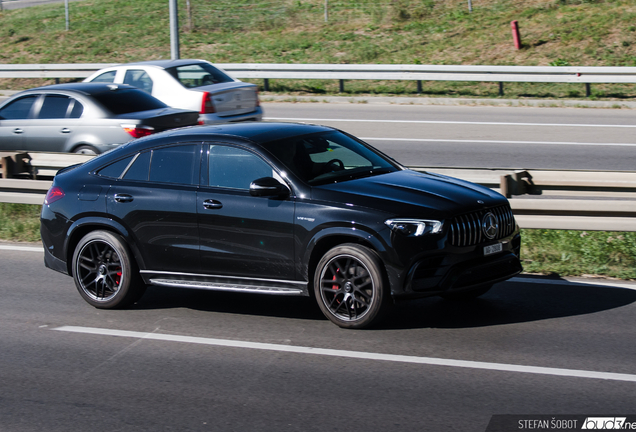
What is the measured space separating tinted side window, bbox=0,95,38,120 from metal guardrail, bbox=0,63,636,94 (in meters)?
11.2

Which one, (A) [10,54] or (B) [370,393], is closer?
(B) [370,393]

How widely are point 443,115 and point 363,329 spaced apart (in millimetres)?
14427

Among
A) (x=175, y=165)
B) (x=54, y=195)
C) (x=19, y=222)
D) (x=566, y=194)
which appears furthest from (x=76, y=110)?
(x=566, y=194)

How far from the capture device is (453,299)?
24.8ft

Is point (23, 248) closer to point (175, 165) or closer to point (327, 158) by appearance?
point (175, 165)

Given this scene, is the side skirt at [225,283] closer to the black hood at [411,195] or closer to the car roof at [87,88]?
the black hood at [411,195]

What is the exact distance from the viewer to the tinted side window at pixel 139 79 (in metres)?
15.6

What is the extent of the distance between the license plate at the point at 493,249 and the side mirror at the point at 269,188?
166 cm

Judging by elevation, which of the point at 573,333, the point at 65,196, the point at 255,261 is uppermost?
the point at 65,196

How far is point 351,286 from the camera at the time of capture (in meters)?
6.68

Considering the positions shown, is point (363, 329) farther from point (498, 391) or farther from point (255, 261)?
point (498, 391)

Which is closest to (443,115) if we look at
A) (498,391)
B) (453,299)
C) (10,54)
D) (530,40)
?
(530,40)

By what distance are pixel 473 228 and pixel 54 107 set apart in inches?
325

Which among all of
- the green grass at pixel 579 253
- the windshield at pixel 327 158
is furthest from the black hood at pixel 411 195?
the green grass at pixel 579 253
